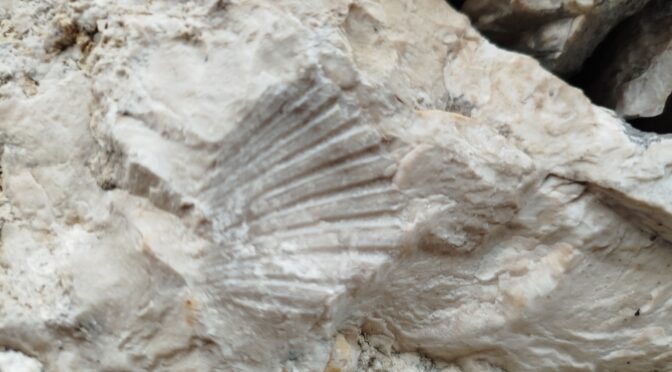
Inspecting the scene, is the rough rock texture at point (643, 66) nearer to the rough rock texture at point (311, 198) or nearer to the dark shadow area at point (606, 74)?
the dark shadow area at point (606, 74)

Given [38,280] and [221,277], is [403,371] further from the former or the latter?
[38,280]

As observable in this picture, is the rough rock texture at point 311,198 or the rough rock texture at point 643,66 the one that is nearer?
the rough rock texture at point 311,198

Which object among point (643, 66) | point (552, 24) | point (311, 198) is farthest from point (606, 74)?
point (311, 198)

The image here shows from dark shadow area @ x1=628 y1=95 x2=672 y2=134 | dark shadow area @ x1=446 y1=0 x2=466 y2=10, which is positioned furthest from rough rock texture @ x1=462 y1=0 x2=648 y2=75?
dark shadow area @ x1=628 y1=95 x2=672 y2=134

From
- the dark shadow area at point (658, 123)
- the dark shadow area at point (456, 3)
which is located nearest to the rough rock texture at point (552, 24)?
the dark shadow area at point (456, 3)

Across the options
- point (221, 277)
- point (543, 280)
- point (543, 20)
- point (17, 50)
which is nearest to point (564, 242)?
point (543, 280)

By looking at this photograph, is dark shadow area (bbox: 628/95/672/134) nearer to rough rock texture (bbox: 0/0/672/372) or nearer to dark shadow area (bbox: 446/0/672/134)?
dark shadow area (bbox: 446/0/672/134)

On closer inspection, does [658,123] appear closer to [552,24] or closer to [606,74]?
[606,74]
